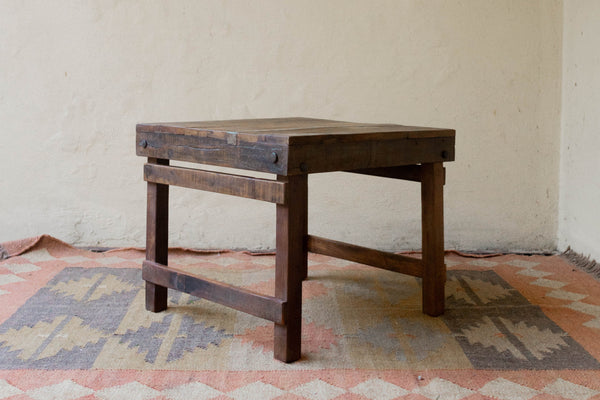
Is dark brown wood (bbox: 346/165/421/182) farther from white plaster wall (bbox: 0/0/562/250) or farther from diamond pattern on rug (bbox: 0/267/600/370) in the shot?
white plaster wall (bbox: 0/0/562/250)

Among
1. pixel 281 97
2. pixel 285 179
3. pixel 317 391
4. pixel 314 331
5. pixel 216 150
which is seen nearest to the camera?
pixel 317 391

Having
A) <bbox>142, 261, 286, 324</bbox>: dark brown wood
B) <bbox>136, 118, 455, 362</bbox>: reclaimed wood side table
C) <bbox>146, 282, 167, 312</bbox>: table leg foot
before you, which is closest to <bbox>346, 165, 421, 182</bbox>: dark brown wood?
<bbox>136, 118, 455, 362</bbox>: reclaimed wood side table

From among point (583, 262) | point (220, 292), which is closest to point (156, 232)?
point (220, 292)

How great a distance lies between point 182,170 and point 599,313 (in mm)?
1270

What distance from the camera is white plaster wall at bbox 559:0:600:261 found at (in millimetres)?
2463

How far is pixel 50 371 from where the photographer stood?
60.1 inches

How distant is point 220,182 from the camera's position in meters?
1.71

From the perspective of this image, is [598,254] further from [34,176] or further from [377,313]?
[34,176]

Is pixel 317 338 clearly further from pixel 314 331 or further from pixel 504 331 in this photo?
pixel 504 331

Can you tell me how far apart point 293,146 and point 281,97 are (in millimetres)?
1214

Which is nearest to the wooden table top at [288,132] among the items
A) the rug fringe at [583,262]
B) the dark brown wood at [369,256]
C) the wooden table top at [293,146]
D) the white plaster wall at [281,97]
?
the wooden table top at [293,146]

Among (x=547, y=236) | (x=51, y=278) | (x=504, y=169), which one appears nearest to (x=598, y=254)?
(x=547, y=236)

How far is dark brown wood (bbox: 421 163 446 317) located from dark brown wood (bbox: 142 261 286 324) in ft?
1.78

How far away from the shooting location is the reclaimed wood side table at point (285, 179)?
158 centimetres
